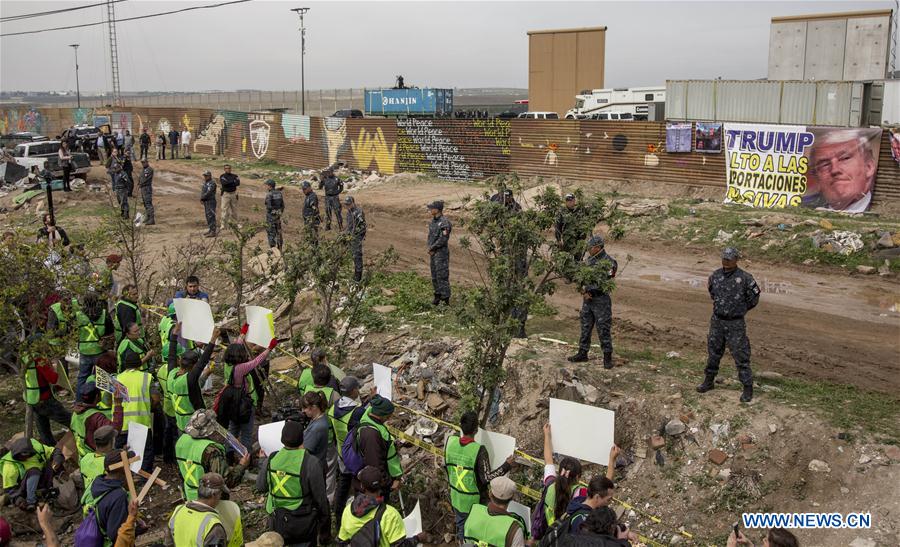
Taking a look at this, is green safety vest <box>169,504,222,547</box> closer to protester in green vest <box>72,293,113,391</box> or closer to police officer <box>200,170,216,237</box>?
protester in green vest <box>72,293,113,391</box>

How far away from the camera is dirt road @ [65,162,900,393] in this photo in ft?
37.3

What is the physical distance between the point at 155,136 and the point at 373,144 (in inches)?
813

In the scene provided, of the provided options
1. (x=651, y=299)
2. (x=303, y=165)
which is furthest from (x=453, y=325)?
(x=303, y=165)

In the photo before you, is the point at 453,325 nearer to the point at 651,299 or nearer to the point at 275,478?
the point at 651,299

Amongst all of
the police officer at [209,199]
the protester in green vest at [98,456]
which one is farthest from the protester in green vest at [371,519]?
the police officer at [209,199]

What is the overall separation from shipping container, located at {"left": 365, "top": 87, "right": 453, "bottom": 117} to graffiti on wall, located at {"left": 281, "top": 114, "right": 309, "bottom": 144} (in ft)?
29.4

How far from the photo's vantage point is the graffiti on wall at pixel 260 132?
37688 mm

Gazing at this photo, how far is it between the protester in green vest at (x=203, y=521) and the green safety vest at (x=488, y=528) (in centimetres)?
190

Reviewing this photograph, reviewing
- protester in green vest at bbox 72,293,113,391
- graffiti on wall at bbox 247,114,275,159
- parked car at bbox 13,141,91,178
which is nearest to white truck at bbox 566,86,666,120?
graffiti on wall at bbox 247,114,275,159

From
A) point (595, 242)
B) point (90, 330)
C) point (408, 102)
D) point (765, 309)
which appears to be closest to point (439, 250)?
point (595, 242)

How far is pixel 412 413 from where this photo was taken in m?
10.5

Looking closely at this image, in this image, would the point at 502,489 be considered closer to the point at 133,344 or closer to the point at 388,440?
the point at 388,440

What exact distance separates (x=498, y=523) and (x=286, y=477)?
207 centimetres

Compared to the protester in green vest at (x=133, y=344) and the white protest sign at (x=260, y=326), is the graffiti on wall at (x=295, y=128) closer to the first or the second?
the protester in green vest at (x=133, y=344)
